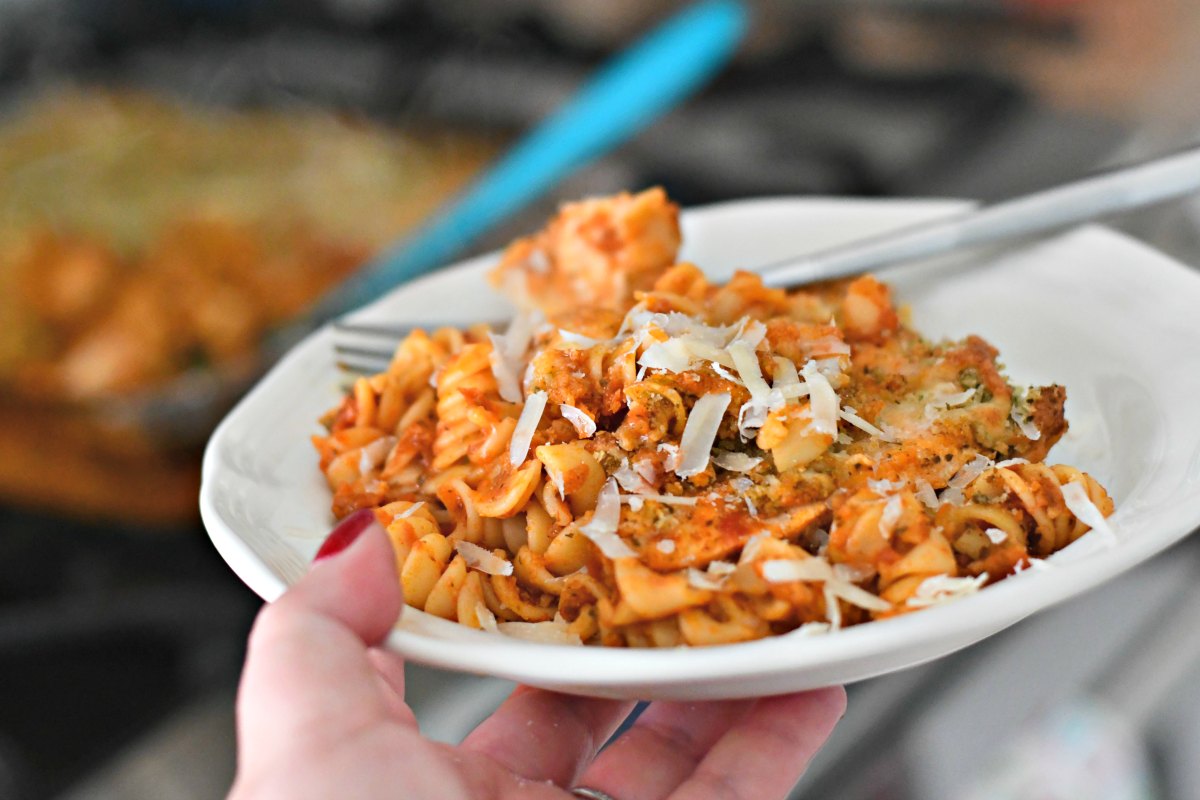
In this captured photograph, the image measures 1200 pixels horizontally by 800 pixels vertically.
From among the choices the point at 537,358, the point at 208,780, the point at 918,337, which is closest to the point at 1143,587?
the point at 918,337

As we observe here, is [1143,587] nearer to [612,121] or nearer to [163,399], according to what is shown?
[612,121]

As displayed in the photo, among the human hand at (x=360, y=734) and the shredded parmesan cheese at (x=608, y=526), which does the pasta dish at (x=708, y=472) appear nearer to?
the shredded parmesan cheese at (x=608, y=526)

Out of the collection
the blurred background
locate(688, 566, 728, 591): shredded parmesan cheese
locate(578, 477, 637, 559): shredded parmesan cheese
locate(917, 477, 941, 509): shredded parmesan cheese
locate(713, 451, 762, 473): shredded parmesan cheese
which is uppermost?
locate(917, 477, 941, 509): shredded parmesan cheese

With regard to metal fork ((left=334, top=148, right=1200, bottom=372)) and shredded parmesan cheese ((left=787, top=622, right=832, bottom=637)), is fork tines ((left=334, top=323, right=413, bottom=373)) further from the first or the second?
shredded parmesan cheese ((left=787, top=622, right=832, bottom=637))

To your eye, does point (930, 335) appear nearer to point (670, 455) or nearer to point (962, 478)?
point (962, 478)

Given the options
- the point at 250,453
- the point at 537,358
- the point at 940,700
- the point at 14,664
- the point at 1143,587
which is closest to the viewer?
the point at 537,358

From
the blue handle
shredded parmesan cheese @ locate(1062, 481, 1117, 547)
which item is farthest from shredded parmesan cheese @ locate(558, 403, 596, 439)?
the blue handle

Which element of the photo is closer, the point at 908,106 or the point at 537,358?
the point at 537,358
